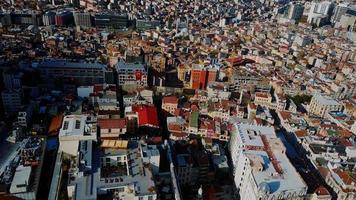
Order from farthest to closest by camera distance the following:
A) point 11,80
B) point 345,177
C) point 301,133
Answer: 1. point 11,80
2. point 301,133
3. point 345,177

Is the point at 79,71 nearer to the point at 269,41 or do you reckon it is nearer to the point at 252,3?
the point at 269,41

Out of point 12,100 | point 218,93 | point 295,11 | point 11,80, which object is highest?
point 295,11

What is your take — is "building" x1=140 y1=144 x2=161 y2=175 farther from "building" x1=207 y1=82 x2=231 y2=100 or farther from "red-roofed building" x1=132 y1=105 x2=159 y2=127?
"building" x1=207 y1=82 x2=231 y2=100

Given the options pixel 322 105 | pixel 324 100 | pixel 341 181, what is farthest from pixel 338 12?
pixel 341 181

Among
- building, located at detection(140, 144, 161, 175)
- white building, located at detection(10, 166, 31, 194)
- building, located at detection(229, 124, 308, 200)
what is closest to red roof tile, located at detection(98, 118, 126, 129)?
building, located at detection(140, 144, 161, 175)

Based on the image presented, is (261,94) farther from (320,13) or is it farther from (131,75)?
(320,13)

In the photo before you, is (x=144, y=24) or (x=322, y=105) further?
(x=144, y=24)

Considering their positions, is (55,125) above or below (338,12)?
below
